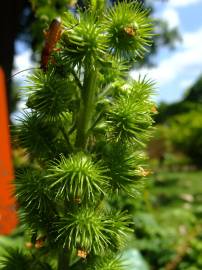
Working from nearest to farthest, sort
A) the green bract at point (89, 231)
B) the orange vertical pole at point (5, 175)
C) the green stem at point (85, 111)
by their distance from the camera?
the green bract at point (89, 231), the green stem at point (85, 111), the orange vertical pole at point (5, 175)

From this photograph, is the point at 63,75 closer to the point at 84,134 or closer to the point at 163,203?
the point at 84,134

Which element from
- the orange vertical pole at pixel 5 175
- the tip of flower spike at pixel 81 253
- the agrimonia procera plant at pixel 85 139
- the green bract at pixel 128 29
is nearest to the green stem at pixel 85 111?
the agrimonia procera plant at pixel 85 139

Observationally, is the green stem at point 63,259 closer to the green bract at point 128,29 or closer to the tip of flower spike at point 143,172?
the tip of flower spike at point 143,172

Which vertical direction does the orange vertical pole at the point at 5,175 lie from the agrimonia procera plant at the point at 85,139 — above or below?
below

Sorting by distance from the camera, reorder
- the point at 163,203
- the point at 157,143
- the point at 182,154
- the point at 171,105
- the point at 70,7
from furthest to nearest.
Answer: the point at 171,105 → the point at 182,154 → the point at 157,143 → the point at 163,203 → the point at 70,7

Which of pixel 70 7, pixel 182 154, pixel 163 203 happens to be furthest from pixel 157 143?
pixel 70 7

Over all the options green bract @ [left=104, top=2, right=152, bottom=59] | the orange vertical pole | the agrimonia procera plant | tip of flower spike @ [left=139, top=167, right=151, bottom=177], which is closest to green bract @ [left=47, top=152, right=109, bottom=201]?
the agrimonia procera plant

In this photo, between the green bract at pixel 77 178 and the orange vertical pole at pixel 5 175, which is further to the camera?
the orange vertical pole at pixel 5 175

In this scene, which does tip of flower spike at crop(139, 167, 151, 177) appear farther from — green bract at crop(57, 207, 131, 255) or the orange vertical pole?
the orange vertical pole
